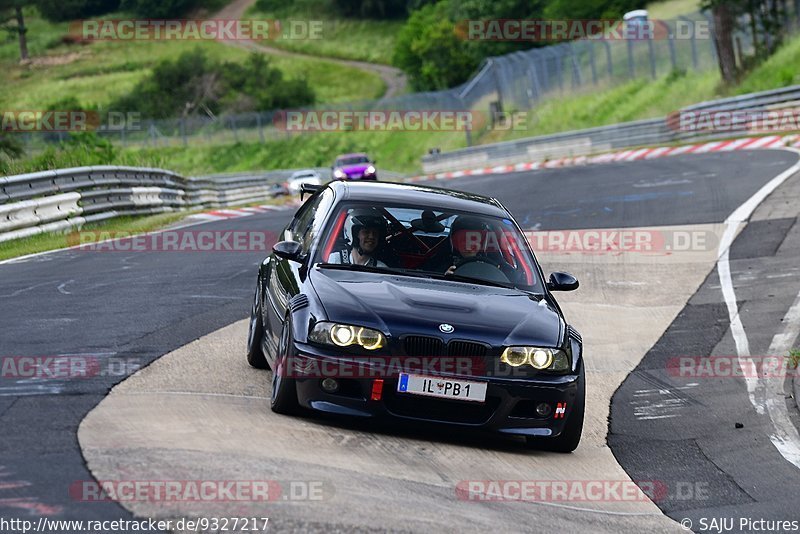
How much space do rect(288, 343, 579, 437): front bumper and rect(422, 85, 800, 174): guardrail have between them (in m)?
29.3

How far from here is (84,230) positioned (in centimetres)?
2102

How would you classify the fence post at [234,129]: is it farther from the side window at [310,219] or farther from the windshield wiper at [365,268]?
the windshield wiper at [365,268]

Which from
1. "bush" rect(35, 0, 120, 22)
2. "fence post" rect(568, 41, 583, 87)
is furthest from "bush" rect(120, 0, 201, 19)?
"fence post" rect(568, 41, 583, 87)

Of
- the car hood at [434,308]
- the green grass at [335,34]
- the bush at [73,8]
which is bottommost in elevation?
the green grass at [335,34]

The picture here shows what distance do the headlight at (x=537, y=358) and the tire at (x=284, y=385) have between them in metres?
1.20

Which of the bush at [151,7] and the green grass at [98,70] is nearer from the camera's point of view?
the green grass at [98,70]

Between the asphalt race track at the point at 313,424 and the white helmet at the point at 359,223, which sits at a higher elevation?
the white helmet at the point at 359,223

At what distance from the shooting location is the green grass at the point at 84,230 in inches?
693

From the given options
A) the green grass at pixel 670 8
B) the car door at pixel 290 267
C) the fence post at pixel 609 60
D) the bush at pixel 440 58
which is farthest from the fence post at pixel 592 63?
the car door at pixel 290 267

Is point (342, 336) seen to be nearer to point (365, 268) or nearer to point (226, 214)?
point (365, 268)

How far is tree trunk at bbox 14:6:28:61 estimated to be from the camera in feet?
352

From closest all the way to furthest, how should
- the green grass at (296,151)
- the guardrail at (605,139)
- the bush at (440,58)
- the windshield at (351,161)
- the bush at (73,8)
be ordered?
the guardrail at (605,139) → the windshield at (351,161) → the green grass at (296,151) → the bush at (440,58) → the bush at (73,8)

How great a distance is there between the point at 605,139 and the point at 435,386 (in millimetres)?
37699

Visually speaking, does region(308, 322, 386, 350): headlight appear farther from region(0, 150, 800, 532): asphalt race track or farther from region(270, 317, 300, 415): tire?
region(0, 150, 800, 532): asphalt race track
